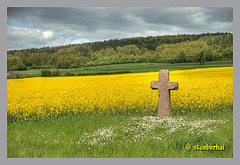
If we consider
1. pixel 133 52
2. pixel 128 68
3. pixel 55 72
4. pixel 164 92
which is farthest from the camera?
pixel 133 52

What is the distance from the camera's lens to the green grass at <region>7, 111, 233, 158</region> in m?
7.30

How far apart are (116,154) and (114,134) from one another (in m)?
0.84

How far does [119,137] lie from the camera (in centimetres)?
790

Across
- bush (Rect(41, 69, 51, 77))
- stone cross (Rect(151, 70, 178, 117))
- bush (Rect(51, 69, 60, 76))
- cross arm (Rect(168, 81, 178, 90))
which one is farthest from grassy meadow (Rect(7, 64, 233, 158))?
cross arm (Rect(168, 81, 178, 90))

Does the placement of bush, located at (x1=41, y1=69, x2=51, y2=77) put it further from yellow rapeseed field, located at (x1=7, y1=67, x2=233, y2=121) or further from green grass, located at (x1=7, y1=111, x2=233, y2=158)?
green grass, located at (x1=7, y1=111, x2=233, y2=158)

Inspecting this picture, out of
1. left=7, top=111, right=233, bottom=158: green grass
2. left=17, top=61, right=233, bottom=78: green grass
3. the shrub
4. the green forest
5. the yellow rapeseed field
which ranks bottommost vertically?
left=7, top=111, right=233, bottom=158: green grass

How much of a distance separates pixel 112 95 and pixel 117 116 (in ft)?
3.87

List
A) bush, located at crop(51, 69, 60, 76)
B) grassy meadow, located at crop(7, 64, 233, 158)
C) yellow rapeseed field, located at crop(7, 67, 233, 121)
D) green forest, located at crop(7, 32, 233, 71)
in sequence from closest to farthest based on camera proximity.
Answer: grassy meadow, located at crop(7, 64, 233, 158), green forest, located at crop(7, 32, 233, 71), bush, located at crop(51, 69, 60, 76), yellow rapeseed field, located at crop(7, 67, 233, 121)

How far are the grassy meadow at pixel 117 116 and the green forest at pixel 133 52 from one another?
0.50m

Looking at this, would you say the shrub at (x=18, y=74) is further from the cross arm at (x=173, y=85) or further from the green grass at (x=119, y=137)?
the cross arm at (x=173, y=85)

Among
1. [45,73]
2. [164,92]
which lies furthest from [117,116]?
[45,73]

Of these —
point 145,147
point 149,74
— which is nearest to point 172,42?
point 149,74

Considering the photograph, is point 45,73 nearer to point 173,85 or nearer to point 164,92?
point 164,92

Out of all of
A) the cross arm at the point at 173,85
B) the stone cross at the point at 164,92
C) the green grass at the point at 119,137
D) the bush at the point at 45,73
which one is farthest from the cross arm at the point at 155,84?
the bush at the point at 45,73
